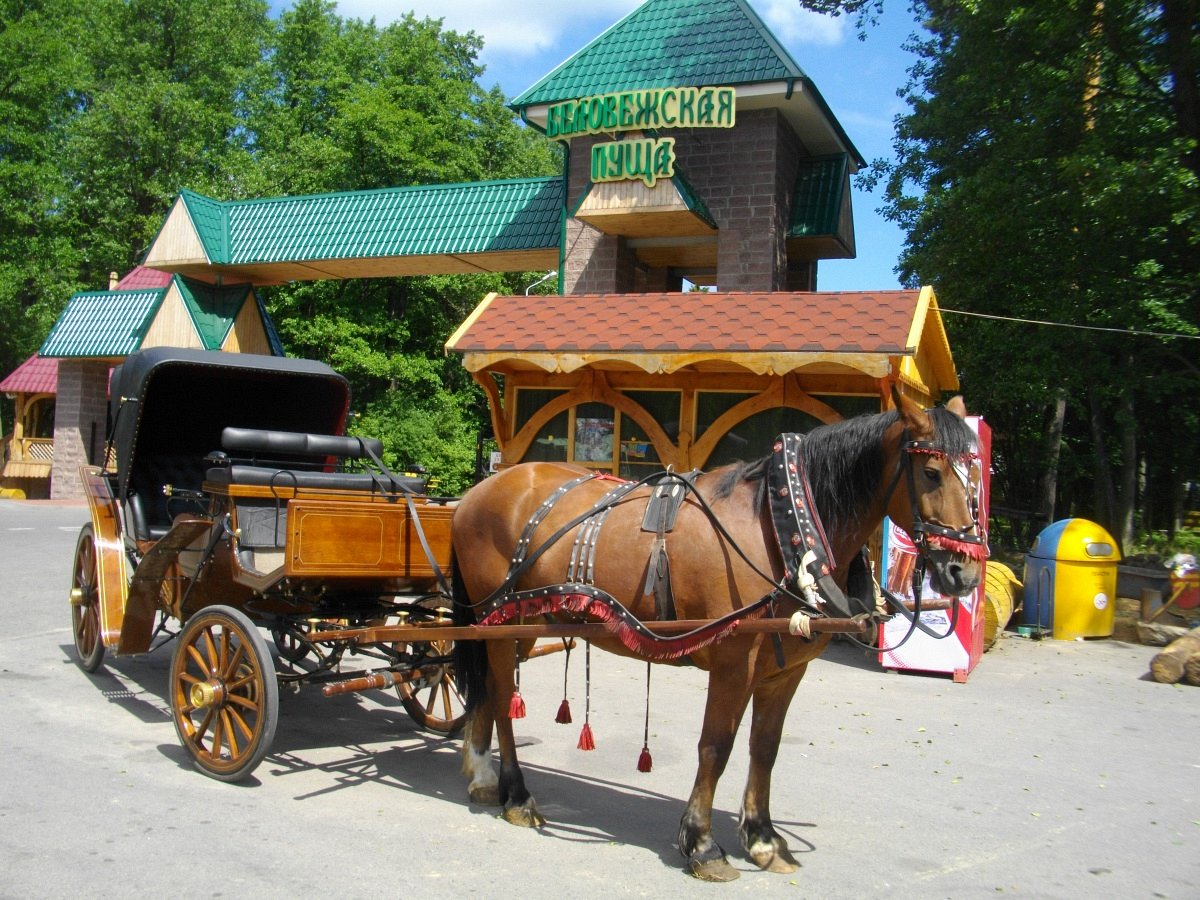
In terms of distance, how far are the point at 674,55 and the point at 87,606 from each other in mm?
11487

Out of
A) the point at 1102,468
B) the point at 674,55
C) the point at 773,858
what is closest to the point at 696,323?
the point at 773,858

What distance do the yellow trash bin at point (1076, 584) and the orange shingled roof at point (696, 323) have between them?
13.9 feet

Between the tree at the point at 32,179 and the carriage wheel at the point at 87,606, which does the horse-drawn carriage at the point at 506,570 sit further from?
the tree at the point at 32,179

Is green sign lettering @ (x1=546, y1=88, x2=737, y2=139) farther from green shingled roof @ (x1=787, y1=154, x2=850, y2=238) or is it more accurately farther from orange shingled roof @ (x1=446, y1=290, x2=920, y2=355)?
orange shingled roof @ (x1=446, y1=290, x2=920, y2=355)

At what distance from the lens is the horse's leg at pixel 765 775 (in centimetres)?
457

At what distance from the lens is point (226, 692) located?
5445mm

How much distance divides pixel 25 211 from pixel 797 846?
3353 centimetres

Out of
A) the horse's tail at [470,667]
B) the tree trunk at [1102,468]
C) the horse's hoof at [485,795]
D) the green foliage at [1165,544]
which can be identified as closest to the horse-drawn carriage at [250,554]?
the horse's tail at [470,667]

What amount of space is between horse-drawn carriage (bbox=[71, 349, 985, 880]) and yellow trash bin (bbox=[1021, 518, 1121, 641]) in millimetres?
7422

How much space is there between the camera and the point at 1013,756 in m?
6.77

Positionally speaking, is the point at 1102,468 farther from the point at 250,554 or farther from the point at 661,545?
the point at 250,554

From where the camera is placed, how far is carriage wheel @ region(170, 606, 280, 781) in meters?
5.18

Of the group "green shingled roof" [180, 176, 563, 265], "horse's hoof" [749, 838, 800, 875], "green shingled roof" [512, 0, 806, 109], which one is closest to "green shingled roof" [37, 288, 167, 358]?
"green shingled roof" [180, 176, 563, 265]

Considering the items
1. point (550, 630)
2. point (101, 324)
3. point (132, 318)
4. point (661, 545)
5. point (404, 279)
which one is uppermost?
point (404, 279)
